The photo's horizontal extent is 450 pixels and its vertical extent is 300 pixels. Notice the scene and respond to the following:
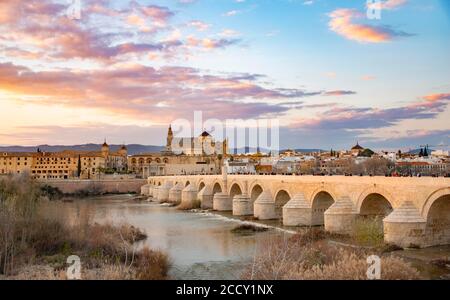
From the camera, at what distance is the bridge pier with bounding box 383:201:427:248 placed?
14969 millimetres

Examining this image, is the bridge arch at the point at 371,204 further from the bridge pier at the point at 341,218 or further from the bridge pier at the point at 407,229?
the bridge pier at the point at 407,229

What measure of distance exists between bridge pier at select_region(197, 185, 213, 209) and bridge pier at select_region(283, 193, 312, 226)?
545 inches

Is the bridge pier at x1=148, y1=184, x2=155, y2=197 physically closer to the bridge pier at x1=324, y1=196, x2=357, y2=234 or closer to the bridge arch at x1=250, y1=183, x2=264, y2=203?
the bridge arch at x1=250, y1=183, x2=264, y2=203

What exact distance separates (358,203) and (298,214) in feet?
12.1

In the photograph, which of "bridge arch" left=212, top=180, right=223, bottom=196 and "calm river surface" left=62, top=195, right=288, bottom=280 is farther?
"bridge arch" left=212, top=180, right=223, bottom=196

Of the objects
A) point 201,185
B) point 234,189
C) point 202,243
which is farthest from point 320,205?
point 201,185

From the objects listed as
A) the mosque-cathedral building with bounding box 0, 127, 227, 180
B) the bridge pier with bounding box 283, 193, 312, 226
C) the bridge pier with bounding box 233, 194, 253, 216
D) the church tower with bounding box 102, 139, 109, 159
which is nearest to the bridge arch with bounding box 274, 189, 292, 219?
the bridge pier with bounding box 233, 194, 253, 216

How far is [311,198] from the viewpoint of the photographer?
2225cm

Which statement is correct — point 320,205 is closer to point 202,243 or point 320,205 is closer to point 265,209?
point 265,209

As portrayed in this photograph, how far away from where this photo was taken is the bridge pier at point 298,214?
2170cm

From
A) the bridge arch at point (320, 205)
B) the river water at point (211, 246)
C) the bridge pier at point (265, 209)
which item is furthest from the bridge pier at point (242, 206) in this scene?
the bridge arch at point (320, 205)

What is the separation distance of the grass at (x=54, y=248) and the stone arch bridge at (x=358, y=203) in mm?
7148
